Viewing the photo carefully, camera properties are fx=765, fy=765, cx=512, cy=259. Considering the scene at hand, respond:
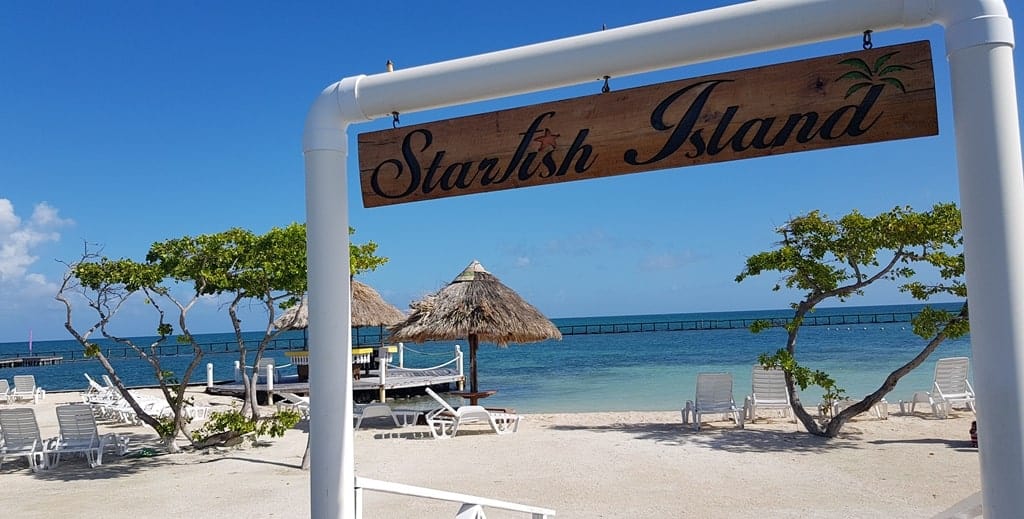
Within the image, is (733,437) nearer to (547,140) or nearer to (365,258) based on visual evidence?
(365,258)

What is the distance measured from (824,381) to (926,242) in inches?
85.4

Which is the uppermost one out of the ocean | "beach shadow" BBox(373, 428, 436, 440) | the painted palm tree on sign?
the painted palm tree on sign

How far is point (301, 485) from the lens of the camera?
25.9 feet

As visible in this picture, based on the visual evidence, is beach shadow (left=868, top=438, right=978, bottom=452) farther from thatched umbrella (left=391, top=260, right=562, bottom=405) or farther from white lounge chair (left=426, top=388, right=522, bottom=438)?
thatched umbrella (left=391, top=260, right=562, bottom=405)

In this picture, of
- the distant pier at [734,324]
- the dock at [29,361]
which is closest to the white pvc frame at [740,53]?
the dock at [29,361]

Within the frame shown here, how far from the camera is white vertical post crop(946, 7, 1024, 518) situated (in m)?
2.29

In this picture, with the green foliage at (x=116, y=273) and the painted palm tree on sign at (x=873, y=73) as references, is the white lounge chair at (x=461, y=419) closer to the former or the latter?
the green foliage at (x=116, y=273)

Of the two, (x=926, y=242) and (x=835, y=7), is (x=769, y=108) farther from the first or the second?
(x=926, y=242)

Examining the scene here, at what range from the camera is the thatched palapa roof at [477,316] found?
13672 millimetres

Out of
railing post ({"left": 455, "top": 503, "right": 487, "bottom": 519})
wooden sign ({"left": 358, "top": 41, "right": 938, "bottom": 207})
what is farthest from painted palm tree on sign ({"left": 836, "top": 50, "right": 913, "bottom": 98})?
railing post ({"left": 455, "top": 503, "right": 487, "bottom": 519})

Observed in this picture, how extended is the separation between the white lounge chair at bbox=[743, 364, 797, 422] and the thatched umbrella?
13.1ft

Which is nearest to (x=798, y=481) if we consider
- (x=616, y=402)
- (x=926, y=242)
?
(x=926, y=242)

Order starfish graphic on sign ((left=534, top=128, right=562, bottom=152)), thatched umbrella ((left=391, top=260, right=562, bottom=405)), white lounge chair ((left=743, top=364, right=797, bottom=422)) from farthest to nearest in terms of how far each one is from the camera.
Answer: thatched umbrella ((left=391, top=260, right=562, bottom=405))
white lounge chair ((left=743, top=364, right=797, bottom=422))
starfish graphic on sign ((left=534, top=128, right=562, bottom=152))

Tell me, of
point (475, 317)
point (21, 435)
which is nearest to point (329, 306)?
point (21, 435)
